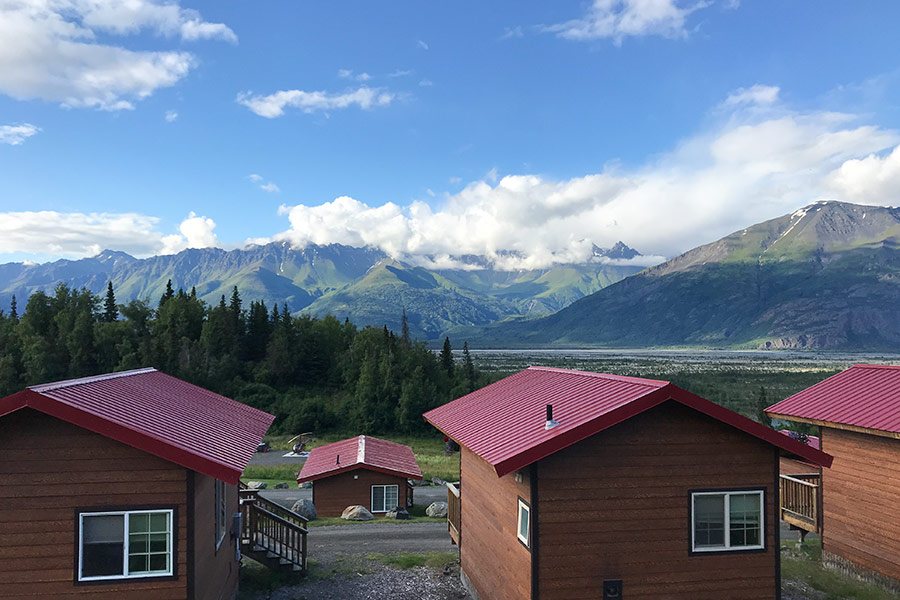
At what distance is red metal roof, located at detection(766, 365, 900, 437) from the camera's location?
16.9m

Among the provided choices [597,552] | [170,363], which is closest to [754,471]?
[597,552]

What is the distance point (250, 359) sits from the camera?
3543 inches

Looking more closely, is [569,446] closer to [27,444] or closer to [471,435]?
[471,435]

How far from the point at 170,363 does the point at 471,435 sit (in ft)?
234

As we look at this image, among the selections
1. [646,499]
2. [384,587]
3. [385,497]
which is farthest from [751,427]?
[385,497]

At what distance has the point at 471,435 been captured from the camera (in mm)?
15367

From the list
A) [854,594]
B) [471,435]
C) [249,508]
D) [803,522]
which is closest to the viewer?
[471,435]

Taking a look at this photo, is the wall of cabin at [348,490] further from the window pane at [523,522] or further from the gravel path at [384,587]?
the window pane at [523,522]

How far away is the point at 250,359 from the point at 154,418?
80059mm

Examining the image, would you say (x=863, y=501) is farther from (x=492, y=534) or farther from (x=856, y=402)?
(x=492, y=534)

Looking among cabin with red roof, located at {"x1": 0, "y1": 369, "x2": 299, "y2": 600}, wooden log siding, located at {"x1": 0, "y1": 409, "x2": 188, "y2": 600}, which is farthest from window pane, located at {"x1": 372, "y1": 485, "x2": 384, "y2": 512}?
wooden log siding, located at {"x1": 0, "y1": 409, "x2": 188, "y2": 600}

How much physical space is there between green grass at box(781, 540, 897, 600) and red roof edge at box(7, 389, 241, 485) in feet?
50.4

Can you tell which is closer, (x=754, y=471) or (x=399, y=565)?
(x=754, y=471)

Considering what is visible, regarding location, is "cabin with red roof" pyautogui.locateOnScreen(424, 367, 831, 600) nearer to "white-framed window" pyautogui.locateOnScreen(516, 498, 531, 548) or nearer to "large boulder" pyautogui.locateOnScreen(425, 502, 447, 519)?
"white-framed window" pyautogui.locateOnScreen(516, 498, 531, 548)
